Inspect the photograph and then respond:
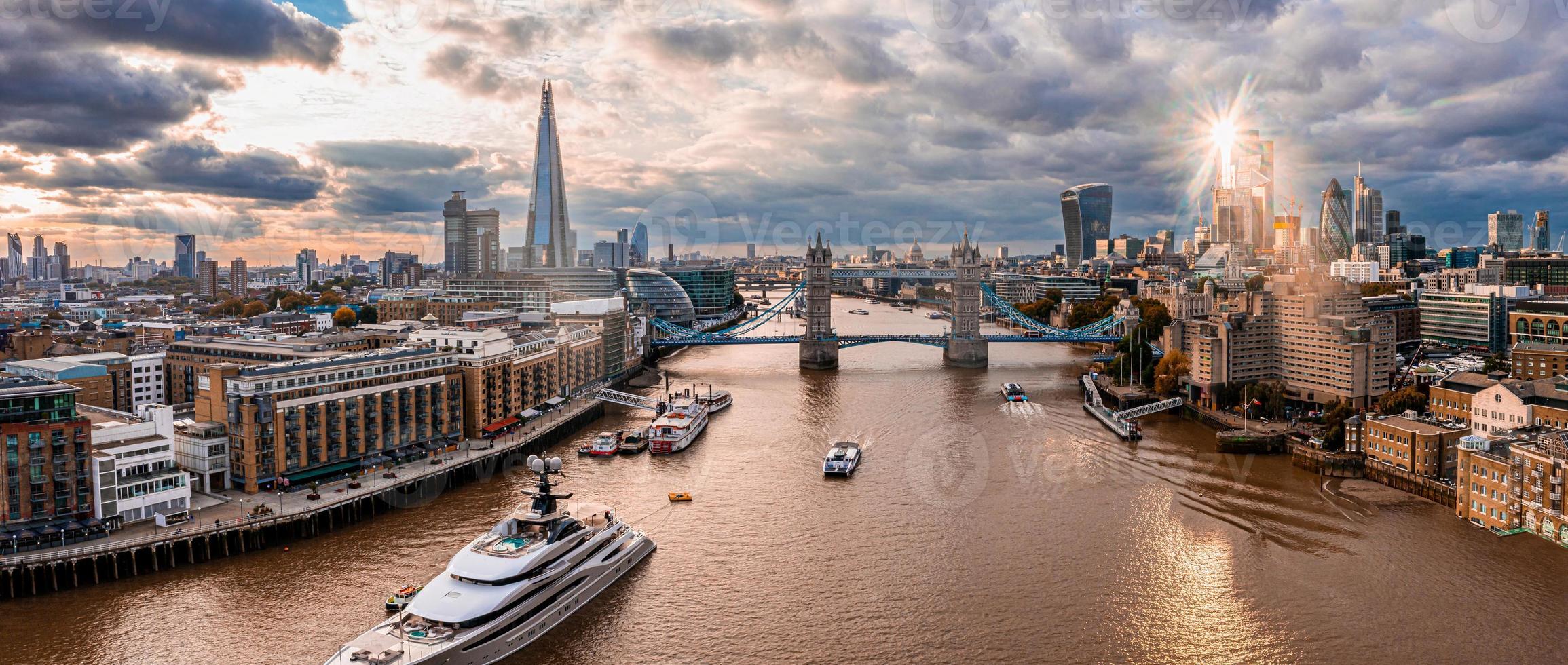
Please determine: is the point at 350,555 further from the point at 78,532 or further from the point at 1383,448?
the point at 1383,448

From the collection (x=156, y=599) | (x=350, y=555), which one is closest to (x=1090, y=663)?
(x=350, y=555)

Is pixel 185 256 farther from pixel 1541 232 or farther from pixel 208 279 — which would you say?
pixel 1541 232

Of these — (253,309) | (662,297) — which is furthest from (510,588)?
(662,297)

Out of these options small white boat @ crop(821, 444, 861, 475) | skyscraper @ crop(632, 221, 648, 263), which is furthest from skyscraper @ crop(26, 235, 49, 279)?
small white boat @ crop(821, 444, 861, 475)

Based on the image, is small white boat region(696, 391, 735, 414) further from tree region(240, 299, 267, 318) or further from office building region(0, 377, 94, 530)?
tree region(240, 299, 267, 318)

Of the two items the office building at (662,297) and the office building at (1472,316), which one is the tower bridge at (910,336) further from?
the office building at (1472,316)
